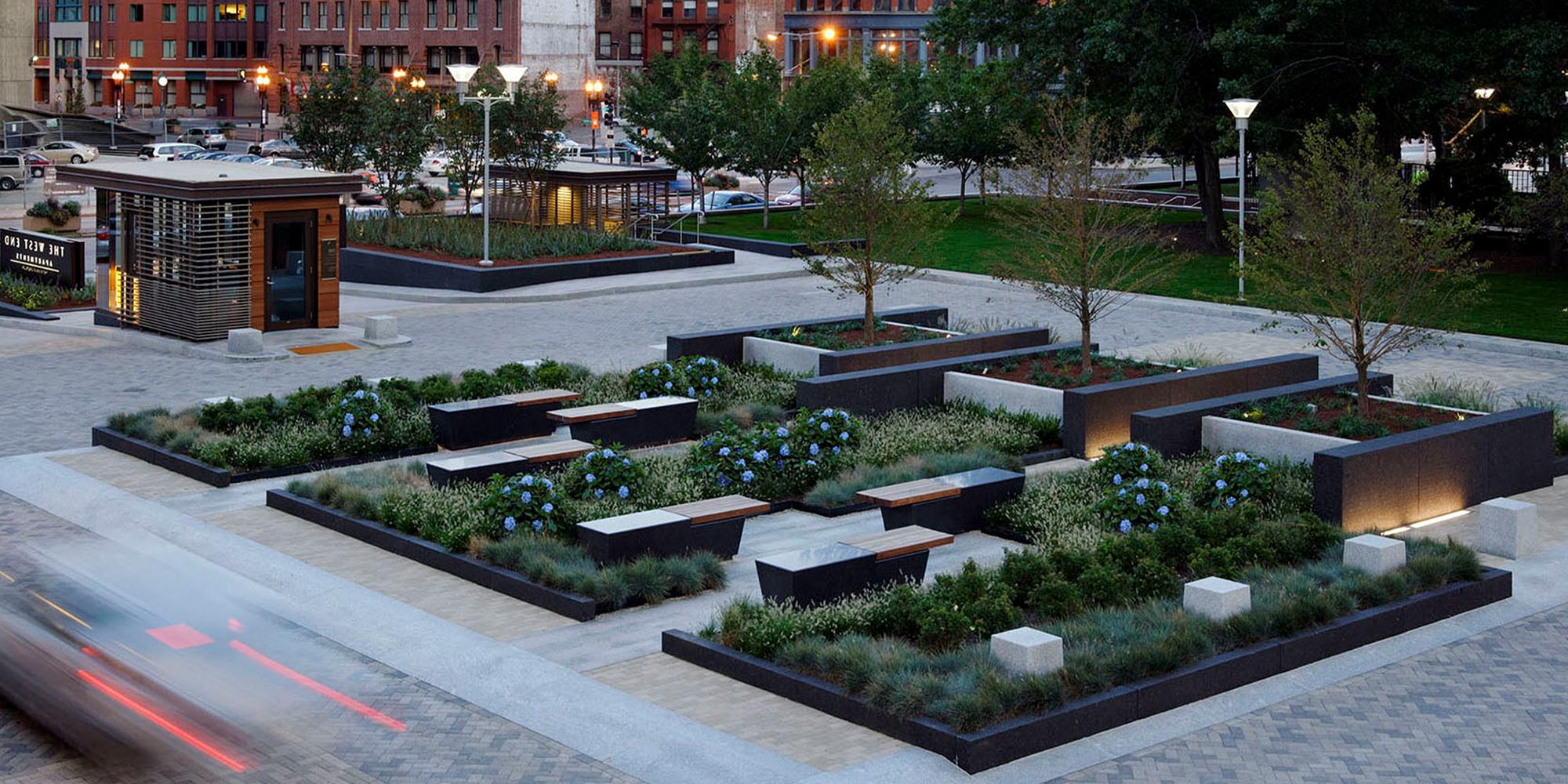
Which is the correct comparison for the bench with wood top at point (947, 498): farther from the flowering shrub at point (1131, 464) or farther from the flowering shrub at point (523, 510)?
the flowering shrub at point (523, 510)

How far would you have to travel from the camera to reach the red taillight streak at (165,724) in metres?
10.6

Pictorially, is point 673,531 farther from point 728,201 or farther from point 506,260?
point 728,201

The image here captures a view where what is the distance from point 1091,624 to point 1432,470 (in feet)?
20.8

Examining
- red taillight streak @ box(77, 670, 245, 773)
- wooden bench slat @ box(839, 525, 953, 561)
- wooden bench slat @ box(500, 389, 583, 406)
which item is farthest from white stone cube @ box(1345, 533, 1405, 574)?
wooden bench slat @ box(500, 389, 583, 406)

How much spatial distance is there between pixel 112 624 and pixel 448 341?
692 inches

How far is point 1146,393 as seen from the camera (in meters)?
21.5

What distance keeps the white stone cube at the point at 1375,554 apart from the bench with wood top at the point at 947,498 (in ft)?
11.5

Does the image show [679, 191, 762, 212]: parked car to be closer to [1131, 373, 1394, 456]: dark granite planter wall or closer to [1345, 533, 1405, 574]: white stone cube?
[1131, 373, 1394, 456]: dark granite planter wall

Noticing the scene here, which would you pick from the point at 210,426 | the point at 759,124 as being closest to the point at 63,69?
the point at 759,124

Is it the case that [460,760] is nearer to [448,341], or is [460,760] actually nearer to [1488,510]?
[1488,510]

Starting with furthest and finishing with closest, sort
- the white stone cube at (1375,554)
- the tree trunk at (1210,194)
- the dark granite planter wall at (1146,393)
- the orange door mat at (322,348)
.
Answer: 1. the tree trunk at (1210,194)
2. the orange door mat at (322,348)
3. the dark granite planter wall at (1146,393)
4. the white stone cube at (1375,554)

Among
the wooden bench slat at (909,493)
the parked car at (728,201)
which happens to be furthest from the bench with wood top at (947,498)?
the parked car at (728,201)

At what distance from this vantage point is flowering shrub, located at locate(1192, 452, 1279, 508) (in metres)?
17.2

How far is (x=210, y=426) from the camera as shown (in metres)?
20.8
